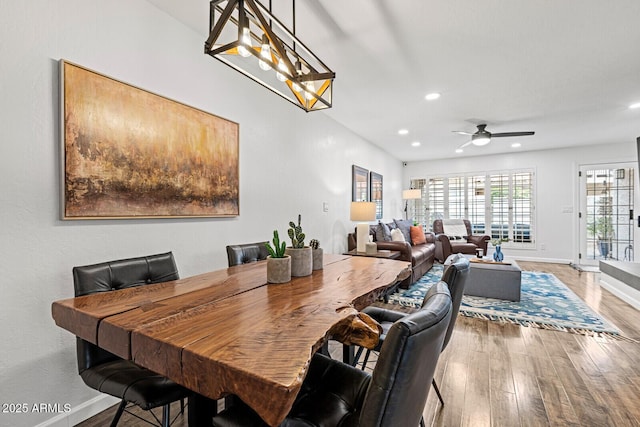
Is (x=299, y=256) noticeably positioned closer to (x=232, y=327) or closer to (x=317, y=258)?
(x=317, y=258)

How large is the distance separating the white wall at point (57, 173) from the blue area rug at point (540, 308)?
267 centimetres

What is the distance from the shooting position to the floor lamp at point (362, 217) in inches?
171

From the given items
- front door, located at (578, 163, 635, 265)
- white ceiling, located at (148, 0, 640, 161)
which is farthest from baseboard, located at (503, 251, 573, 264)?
white ceiling, located at (148, 0, 640, 161)

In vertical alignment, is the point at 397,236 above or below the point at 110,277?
below

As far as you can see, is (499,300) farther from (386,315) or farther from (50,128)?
(50,128)

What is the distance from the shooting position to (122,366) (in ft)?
4.26

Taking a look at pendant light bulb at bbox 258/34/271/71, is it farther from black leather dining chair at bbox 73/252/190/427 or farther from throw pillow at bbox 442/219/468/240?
throw pillow at bbox 442/219/468/240

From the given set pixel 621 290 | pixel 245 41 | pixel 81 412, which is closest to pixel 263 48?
pixel 245 41

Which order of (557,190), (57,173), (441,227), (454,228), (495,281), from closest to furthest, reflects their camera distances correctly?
(57,173) → (495,281) → (557,190) → (454,228) → (441,227)

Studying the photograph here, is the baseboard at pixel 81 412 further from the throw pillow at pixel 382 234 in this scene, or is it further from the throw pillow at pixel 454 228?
the throw pillow at pixel 454 228

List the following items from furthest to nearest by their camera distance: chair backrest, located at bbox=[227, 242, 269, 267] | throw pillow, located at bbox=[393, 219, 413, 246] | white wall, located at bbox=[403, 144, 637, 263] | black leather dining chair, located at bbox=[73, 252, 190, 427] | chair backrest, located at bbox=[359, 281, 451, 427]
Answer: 1. white wall, located at bbox=[403, 144, 637, 263]
2. throw pillow, located at bbox=[393, 219, 413, 246]
3. chair backrest, located at bbox=[227, 242, 269, 267]
4. black leather dining chair, located at bbox=[73, 252, 190, 427]
5. chair backrest, located at bbox=[359, 281, 451, 427]

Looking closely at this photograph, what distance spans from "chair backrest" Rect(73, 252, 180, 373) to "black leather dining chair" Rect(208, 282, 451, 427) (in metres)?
0.80

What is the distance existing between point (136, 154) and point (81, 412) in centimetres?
154

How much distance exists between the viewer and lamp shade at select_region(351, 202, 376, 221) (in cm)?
445
